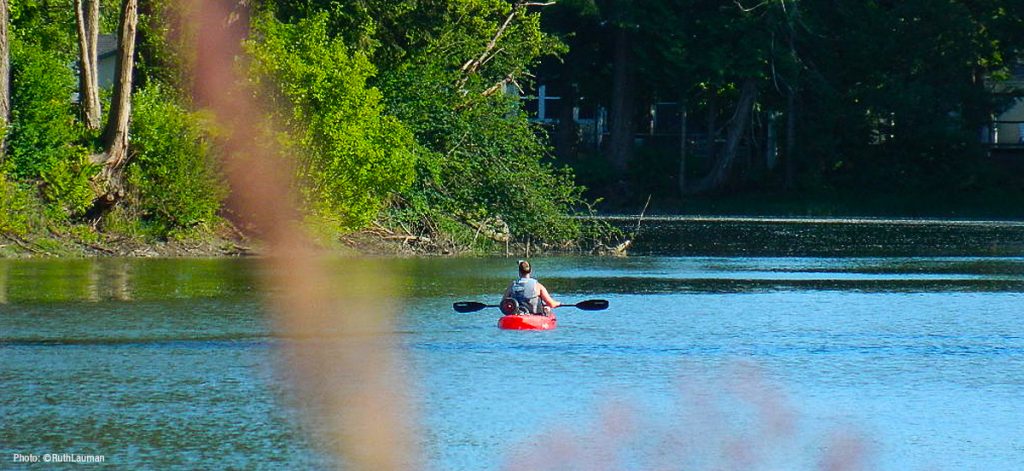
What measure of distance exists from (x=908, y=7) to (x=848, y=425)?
157 feet

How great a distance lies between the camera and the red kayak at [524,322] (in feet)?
76.3

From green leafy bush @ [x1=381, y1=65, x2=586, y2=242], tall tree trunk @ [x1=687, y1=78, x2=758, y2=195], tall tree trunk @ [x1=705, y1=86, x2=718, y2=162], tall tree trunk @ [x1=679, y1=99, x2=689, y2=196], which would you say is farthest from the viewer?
tall tree trunk @ [x1=705, y1=86, x2=718, y2=162]

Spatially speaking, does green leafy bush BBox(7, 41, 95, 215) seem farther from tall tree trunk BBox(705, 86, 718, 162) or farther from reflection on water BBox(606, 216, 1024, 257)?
tall tree trunk BBox(705, 86, 718, 162)

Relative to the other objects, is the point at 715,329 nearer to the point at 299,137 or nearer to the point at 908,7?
the point at 299,137

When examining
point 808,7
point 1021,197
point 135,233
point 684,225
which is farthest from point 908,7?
point 135,233

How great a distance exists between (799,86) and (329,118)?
29.0 meters

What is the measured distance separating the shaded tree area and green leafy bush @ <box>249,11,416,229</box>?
70.5 ft

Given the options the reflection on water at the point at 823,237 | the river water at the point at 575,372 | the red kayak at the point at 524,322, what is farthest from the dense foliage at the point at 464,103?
the red kayak at the point at 524,322

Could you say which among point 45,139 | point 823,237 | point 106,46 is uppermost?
point 106,46

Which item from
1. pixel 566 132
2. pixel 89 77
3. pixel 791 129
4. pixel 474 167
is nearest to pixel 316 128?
pixel 89 77

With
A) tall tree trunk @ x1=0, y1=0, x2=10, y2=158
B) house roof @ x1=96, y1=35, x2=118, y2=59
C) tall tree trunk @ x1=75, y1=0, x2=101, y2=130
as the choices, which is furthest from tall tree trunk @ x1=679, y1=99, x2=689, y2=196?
tall tree trunk @ x1=0, y1=0, x2=10, y2=158

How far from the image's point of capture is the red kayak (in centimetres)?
2325

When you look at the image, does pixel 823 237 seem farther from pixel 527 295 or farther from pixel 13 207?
pixel 527 295

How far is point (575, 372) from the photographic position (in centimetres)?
1891
